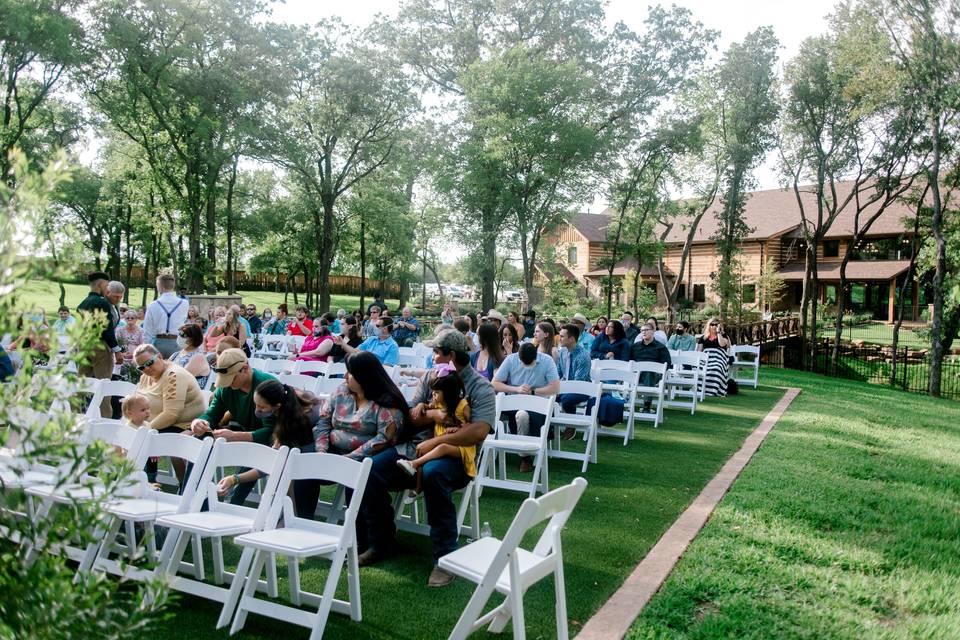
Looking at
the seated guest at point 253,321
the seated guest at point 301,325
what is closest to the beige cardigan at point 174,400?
the seated guest at point 301,325

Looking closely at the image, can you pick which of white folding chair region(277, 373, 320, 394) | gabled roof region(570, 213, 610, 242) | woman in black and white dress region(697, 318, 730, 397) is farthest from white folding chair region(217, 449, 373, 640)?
gabled roof region(570, 213, 610, 242)

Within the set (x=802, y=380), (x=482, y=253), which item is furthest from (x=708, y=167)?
(x=802, y=380)

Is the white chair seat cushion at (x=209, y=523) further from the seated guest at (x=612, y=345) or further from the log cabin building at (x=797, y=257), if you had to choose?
the log cabin building at (x=797, y=257)

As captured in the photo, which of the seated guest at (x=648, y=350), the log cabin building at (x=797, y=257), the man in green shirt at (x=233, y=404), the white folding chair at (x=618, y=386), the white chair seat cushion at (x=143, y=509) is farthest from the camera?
the log cabin building at (x=797, y=257)

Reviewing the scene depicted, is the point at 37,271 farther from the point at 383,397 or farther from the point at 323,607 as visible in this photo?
the point at 383,397

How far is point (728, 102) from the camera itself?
29.9 meters

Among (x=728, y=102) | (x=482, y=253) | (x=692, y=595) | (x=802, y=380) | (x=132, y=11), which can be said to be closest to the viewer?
(x=692, y=595)

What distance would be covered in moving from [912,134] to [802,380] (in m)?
12.4

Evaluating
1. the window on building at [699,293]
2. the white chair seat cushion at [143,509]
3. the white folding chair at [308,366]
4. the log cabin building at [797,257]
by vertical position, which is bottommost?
the white chair seat cushion at [143,509]

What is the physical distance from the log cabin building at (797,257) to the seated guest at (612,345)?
26.8 meters

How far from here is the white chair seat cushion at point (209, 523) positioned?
387 centimetres

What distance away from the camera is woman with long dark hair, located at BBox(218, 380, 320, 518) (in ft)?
16.6

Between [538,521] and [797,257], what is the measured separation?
45.9m

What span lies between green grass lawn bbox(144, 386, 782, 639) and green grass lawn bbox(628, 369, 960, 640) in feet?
1.47
